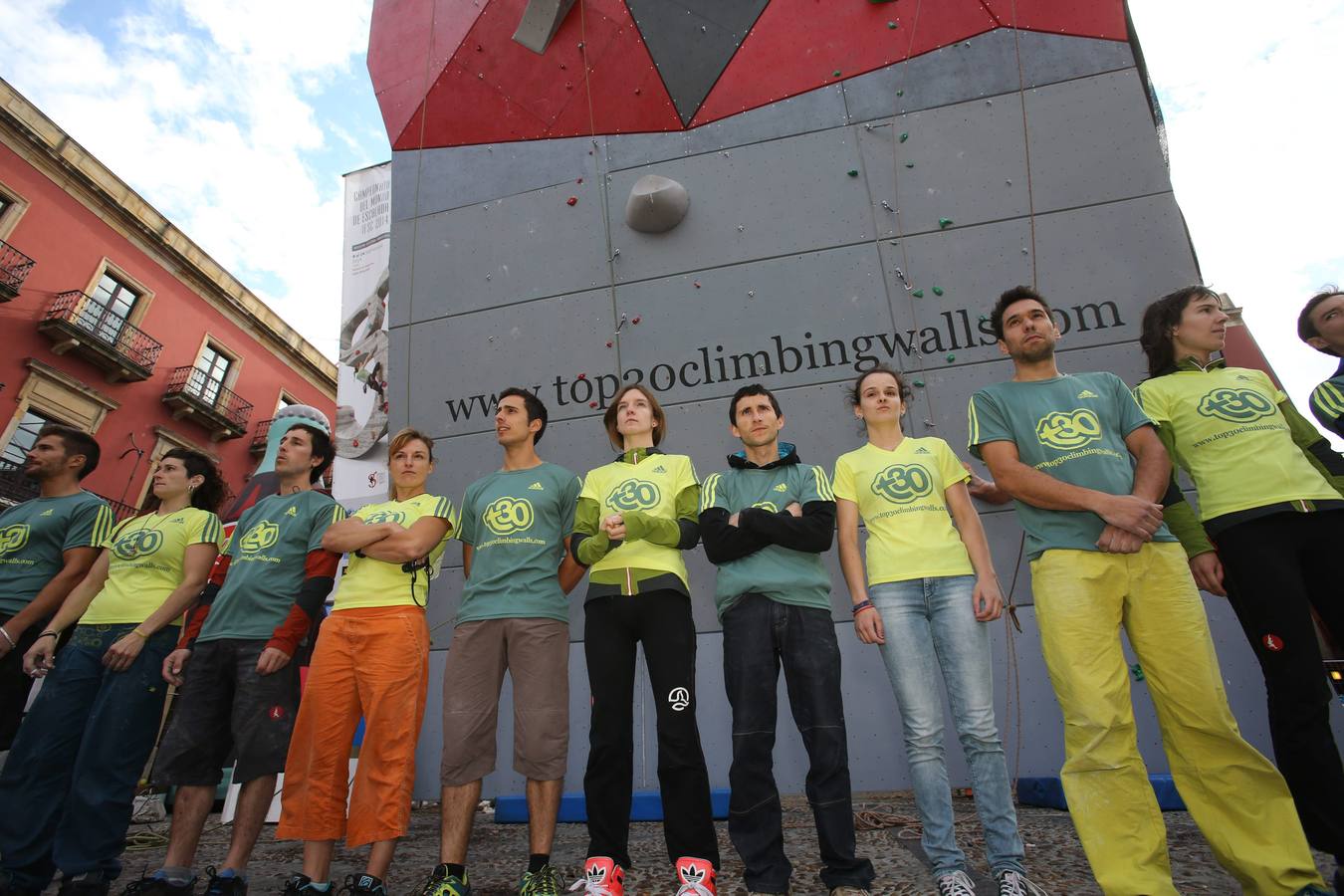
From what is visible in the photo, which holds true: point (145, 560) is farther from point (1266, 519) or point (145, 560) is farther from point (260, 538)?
point (1266, 519)

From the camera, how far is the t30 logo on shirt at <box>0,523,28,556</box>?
3.02m

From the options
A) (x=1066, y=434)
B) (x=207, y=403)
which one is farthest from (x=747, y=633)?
(x=207, y=403)

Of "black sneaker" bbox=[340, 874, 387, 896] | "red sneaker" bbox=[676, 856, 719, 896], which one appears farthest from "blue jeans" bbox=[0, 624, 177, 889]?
"red sneaker" bbox=[676, 856, 719, 896]

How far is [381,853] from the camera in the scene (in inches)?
85.3

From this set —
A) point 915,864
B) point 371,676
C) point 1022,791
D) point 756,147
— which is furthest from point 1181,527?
point 756,147

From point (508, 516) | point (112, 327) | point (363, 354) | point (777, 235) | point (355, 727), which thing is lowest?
point (355, 727)

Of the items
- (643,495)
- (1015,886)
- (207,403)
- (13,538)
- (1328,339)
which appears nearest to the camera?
(1015,886)

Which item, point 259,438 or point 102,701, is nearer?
point 102,701

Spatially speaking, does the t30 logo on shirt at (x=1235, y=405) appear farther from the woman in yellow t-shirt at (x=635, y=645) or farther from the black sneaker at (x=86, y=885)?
the black sneaker at (x=86, y=885)

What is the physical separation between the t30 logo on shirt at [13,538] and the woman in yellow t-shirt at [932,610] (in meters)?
3.47

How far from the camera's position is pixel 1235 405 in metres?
2.25

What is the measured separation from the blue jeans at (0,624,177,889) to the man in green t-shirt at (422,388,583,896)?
1134 mm

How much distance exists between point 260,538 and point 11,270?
43.2 feet

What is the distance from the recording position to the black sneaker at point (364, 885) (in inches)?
80.7
